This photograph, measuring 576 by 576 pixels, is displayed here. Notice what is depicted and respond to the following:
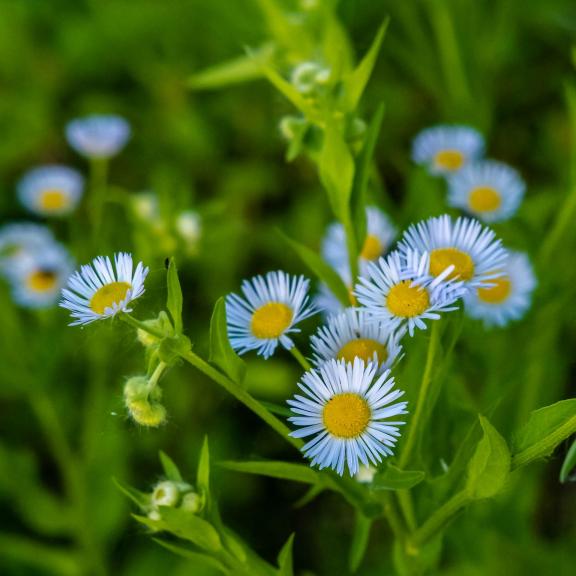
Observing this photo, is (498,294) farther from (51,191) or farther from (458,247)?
(51,191)

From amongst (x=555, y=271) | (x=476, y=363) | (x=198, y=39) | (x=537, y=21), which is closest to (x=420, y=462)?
(x=476, y=363)

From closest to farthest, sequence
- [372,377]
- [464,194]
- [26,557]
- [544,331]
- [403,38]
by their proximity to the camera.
A: [372,377], [544,331], [464,194], [26,557], [403,38]

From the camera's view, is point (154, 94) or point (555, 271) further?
point (154, 94)

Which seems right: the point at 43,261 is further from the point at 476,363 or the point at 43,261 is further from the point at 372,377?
the point at 372,377

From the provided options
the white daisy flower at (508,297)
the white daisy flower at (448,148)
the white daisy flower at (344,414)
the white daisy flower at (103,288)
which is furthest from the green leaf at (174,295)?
the white daisy flower at (448,148)

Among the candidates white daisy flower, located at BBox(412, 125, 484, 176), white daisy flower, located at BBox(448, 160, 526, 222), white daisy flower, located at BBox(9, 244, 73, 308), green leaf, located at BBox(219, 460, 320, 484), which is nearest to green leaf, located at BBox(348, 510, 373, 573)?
green leaf, located at BBox(219, 460, 320, 484)

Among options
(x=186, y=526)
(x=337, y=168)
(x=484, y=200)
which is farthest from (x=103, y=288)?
(x=484, y=200)

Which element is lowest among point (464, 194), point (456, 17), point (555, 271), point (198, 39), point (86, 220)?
point (555, 271)

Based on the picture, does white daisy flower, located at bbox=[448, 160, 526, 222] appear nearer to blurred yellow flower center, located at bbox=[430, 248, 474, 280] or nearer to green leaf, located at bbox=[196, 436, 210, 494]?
blurred yellow flower center, located at bbox=[430, 248, 474, 280]
